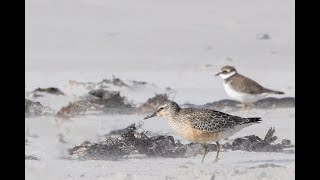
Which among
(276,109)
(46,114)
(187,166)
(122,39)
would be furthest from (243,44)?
(187,166)

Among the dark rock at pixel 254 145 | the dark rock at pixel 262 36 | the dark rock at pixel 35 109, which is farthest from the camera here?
the dark rock at pixel 262 36

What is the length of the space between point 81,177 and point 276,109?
2.80 metres

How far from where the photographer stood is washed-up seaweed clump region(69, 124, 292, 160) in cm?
746

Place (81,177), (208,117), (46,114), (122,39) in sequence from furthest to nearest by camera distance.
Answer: (122,39), (46,114), (208,117), (81,177)

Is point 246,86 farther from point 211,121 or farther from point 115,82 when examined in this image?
point 211,121

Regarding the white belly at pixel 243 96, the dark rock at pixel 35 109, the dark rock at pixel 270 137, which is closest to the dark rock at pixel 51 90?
the dark rock at pixel 35 109

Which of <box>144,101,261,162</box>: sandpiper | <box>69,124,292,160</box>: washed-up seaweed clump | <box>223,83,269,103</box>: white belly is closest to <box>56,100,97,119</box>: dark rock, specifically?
<box>69,124,292,160</box>: washed-up seaweed clump

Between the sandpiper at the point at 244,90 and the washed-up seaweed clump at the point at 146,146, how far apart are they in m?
1.49

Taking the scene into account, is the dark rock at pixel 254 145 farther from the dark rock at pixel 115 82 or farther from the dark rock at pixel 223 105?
the dark rock at pixel 115 82

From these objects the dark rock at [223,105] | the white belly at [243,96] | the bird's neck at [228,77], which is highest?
the bird's neck at [228,77]

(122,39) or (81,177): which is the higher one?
(122,39)

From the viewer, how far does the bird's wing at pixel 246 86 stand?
9438 millimetres
